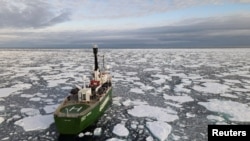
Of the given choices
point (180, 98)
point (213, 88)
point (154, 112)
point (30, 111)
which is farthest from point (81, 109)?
point (213, 88)

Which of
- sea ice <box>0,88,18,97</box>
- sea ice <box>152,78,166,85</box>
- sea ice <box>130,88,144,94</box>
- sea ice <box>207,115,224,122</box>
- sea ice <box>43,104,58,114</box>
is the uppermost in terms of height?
sea ice <box>152,78,166,85</box>

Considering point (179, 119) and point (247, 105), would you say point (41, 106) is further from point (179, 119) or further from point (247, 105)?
point (247, 105)

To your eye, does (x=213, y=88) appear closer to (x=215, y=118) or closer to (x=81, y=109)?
(x=215, y=118)

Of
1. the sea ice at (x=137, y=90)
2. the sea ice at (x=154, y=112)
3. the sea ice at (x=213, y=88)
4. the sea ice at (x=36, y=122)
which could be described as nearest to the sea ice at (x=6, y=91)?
the sea ice at (x=36, y=122)

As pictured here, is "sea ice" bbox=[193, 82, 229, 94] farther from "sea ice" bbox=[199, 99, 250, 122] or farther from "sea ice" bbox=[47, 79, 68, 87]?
"sea ice" bbox=[47, 79, 68, 87]

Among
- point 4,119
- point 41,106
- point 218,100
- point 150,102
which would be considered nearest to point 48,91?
point 41,106

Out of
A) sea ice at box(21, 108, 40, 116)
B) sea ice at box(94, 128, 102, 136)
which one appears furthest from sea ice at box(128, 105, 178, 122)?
sea ice at box(21, 108, 40, 116)
